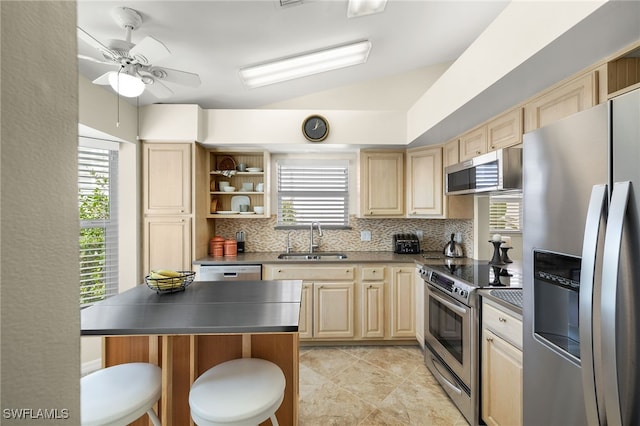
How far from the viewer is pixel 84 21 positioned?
1.82 metres

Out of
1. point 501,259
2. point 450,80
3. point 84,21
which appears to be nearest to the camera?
point 84,21

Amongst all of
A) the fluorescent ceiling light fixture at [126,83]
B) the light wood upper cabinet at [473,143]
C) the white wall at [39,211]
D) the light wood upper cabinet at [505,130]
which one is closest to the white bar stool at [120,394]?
the white wall at [39,211]

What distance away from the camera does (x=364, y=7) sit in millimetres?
1999

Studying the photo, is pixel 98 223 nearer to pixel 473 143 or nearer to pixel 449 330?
pixel 449 330

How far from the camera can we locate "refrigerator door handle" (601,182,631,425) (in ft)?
2.60

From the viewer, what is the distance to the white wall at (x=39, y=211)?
316mm

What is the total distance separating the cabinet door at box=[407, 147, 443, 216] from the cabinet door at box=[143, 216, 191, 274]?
98.1 inches

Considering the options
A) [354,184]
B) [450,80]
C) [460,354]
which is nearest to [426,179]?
[354,184]

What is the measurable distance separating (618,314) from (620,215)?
0.28 metres

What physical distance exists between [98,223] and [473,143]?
363 cm

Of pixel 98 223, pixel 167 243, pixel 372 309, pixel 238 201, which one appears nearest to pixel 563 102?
pixel 372 309

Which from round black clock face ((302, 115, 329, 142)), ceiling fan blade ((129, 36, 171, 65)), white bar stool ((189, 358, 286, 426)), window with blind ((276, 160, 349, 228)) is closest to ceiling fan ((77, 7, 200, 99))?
ceiling fan blade ((129, 36, 171, 65))

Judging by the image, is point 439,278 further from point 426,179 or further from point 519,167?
point 426,179

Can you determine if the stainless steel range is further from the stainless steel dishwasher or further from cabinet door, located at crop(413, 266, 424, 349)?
the stainless steel dishwasher
